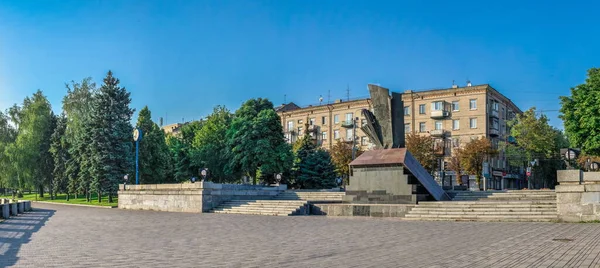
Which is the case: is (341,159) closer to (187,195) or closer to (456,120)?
(456,120)

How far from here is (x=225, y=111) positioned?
54906 millimetres

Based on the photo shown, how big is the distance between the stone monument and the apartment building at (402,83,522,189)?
110 ft

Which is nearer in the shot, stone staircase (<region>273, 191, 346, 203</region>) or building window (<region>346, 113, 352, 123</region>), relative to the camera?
stone staircase (<region>273, 191, 346, 203</region>)

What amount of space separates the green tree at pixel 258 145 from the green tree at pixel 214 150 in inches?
86.1

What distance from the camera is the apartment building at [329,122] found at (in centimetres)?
6191

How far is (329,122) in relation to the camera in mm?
65625

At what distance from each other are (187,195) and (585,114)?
29823 millimetres

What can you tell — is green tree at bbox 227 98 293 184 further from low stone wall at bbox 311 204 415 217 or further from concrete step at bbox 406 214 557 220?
concrete step at bbox 406 214 557 220

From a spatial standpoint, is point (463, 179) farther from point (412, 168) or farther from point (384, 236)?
point (384, 236)

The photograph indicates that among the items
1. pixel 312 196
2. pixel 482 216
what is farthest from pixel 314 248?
pixel 312 196

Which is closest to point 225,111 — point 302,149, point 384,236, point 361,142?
point 302,149

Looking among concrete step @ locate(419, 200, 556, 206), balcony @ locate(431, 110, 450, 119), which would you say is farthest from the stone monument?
balcony @ locate(431, 110, 450, 119)

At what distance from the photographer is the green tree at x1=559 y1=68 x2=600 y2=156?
35969 millimetres

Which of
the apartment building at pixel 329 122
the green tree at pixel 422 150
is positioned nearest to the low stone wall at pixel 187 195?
the green tree at pixel 422 150
